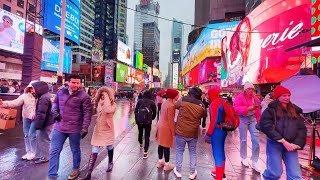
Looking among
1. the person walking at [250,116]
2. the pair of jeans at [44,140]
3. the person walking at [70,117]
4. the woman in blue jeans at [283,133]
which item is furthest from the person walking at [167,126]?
the pair of jeans at [44,140]

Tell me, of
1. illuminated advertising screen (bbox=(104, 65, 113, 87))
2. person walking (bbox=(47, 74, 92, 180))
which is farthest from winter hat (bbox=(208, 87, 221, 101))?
illuminated advertising screen (bbox=(104, 65, 113, 87))

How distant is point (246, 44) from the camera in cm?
2670

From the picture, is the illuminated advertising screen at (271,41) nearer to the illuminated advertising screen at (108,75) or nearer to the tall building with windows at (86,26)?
the illuminated advertising screen at (108,75)

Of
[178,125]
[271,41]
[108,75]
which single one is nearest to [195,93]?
[178,125]

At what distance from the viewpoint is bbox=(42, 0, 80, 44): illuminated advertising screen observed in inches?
1010

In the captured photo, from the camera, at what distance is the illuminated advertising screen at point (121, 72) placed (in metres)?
70.7

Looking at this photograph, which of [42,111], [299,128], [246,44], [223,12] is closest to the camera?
[299,128]

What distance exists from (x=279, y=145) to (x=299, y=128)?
370 mm

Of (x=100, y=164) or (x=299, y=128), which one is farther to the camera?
(x=100, y=164)

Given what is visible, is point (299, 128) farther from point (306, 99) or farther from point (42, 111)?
point (42, 111)

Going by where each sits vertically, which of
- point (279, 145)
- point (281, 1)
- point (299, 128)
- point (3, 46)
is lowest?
point (279, 145)

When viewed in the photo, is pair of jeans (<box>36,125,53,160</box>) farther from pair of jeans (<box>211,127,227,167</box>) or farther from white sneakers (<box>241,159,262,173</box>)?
white sneakers (<box>241,159,262,173</box>)

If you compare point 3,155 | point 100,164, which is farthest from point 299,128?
point 3,155

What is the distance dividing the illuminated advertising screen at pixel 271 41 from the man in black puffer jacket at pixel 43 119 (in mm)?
14244
